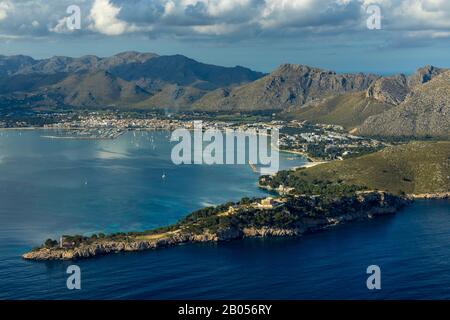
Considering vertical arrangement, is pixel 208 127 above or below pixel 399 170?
below

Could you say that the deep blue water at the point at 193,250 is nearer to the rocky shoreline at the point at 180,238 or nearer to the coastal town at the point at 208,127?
the rocky shoreline at the point at 180,238

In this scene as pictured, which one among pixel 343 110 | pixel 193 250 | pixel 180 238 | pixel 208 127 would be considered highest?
pixel 180 238

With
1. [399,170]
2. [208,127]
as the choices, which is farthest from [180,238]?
Result: [208,127]

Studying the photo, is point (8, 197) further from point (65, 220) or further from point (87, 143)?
point (87, 143)

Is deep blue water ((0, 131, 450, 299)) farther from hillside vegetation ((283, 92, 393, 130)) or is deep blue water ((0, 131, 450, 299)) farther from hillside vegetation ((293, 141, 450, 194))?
hillside vegetation ((283, 92, 393, 130))

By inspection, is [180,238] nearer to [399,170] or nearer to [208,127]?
[399,170]

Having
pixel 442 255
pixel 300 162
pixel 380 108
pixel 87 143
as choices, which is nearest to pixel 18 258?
pixel 442 255
